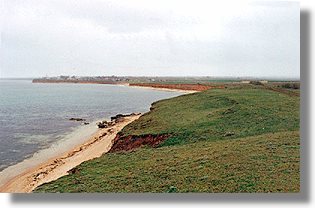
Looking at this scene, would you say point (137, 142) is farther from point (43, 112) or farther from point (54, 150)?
point (43, 112)

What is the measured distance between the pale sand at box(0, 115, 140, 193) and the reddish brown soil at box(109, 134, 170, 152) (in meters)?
0.56

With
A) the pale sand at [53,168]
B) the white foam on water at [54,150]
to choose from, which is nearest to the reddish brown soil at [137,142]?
the pale sand at [53,168]

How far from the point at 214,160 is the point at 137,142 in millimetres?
3333

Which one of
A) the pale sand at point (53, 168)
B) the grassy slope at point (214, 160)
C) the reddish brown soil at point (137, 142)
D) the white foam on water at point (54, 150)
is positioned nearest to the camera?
the grassy slope at point (214, 160)

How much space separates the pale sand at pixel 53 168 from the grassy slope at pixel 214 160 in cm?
52

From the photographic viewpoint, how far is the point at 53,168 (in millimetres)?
8594

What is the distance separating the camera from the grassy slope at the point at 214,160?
5527mm

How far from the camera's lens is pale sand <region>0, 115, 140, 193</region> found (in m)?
6.43

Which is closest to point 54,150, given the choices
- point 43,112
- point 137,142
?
point 137,142

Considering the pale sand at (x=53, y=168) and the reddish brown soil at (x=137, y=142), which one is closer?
the pale sand at (x=53, y=168)

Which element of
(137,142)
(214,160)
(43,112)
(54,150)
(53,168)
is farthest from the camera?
(43,112)

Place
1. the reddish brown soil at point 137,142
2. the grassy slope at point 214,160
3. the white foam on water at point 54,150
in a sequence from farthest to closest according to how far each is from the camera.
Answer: the reddish brown soil at point 137,142
the white foam on water at point 54,150
the grassy slope at point 214,160

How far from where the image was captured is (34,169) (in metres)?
8.77

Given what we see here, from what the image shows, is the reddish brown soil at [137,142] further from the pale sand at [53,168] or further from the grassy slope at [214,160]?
the pale sand at [53,168]
